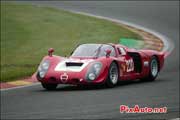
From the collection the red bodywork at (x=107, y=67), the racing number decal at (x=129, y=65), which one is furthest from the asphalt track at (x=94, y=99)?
the racing number decal at (x=129, y=65)

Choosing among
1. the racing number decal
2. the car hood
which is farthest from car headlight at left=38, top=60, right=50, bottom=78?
the racing number decal

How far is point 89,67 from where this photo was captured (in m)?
14.5

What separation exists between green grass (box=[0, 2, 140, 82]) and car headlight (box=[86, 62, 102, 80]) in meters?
3.06

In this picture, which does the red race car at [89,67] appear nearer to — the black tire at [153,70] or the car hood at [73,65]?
the car hood at [73,65]

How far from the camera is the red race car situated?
14438 mm

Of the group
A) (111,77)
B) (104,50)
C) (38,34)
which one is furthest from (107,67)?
(38,34)

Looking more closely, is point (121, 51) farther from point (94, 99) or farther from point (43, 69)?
point (94, 99)

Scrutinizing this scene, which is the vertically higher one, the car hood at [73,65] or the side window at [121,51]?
the side window at [121,51]

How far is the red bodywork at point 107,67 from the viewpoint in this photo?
14.4 m

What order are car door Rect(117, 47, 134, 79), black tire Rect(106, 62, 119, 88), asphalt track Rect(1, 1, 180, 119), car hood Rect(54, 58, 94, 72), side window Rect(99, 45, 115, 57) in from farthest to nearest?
car door Rect(117, 47, 134, 79)
side window Rect(99, 45, 115, 57)
black tire Rect(106, 62, 119, 88)
car hood Rect(54, 58, 94, 72)
asphalt track Rect(1, 1, 180, 119)

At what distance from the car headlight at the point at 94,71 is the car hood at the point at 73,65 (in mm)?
141

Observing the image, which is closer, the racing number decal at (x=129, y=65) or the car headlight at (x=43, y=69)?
the car headlight at (x=43, y=69)

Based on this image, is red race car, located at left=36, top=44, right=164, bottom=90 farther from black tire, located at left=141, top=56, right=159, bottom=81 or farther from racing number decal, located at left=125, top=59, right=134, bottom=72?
black tire, located at left=141, top=56, right=159, bottom=81

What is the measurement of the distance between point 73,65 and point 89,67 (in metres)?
0.38
